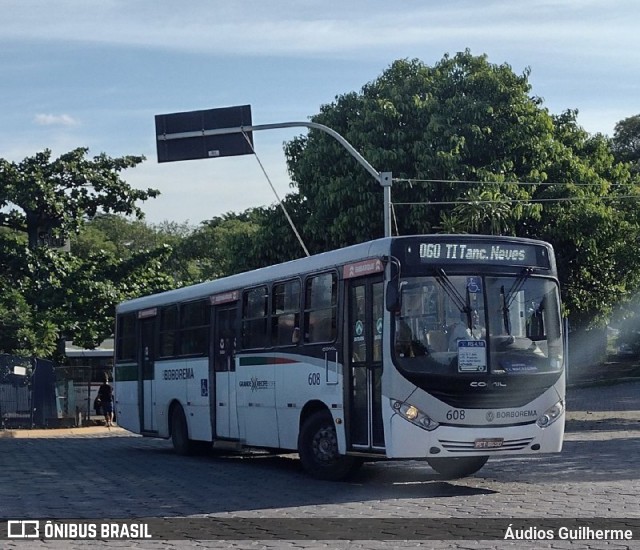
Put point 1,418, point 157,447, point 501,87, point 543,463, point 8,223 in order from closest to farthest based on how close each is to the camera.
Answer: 1. point 543,463
2. point 157,447
3. point 1,418
4. point 501,87
5. point 8,223

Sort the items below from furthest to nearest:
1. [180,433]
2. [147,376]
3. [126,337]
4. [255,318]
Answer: [126,337], [147,376], [180,433], [255,318]

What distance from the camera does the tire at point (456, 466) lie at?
15.9 metres

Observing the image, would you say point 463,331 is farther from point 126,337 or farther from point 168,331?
point 126,337

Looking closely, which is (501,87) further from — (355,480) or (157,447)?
(355,480)

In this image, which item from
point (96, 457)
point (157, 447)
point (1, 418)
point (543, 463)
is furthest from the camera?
point (1, 418)

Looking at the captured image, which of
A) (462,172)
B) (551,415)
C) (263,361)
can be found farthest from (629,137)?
(551,415)

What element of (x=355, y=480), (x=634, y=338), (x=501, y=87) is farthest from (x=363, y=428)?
(x=634, y=338)

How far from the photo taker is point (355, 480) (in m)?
16.0

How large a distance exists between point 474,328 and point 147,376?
11.0 metres

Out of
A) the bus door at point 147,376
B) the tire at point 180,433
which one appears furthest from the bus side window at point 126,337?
the tire at point 180,433

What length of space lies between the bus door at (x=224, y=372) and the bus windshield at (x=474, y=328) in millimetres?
5540

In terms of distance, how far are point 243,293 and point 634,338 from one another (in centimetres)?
6005

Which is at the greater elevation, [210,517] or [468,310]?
[468,310]

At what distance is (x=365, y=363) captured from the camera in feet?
48.6
